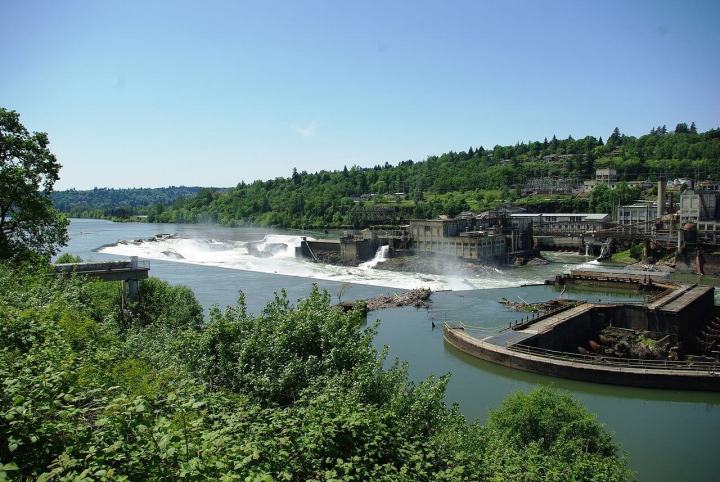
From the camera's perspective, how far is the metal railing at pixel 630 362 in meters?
23.5

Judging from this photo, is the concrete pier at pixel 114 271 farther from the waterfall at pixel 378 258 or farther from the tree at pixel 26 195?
the waterfall at pixel 378 258

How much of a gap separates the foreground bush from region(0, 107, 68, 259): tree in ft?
10.9

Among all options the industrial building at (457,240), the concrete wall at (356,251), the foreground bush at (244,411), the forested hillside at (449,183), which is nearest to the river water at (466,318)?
the concrete wall at (356,251)

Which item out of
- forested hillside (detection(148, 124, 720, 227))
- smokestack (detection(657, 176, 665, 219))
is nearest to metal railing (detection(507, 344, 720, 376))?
smokestack (detection(657, 176, 665, 219))

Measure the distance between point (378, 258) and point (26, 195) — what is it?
160 feet

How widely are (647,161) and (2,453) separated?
14890 cm

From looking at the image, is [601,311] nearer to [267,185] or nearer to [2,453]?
[2,453]

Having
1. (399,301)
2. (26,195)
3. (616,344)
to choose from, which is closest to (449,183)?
(399,301)

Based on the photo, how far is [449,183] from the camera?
140m

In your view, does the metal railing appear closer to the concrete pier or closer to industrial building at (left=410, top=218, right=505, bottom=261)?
the concrete pier

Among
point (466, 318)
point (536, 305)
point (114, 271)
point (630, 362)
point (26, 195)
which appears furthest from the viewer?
point (536, 305)

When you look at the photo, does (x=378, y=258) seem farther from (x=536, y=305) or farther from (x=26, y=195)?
(x=26, y=195)

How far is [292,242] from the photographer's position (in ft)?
257

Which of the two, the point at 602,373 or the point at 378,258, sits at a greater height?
the point at 378,258
